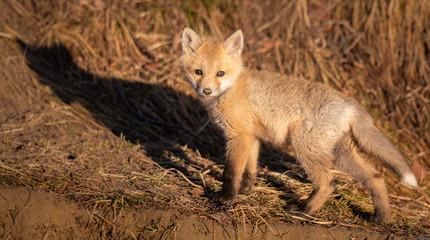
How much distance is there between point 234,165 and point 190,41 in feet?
4.59

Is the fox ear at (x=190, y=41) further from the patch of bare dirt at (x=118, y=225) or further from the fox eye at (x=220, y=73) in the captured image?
the patch of bare dirt at (x=118, y=225)

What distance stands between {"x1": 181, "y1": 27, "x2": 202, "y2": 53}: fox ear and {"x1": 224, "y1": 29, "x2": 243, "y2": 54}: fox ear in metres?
0.30

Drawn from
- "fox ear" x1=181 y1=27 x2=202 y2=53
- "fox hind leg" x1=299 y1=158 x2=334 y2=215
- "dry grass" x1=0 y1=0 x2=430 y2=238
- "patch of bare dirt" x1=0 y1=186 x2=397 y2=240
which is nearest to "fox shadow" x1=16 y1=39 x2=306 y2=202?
"dry grass" x1=0 y1=0 x2=430 y2=238

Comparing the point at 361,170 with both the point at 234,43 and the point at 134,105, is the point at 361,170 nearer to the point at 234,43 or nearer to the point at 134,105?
the point at 234,43

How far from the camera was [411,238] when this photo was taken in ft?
9.45

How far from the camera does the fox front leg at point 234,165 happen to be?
3117 millimetres

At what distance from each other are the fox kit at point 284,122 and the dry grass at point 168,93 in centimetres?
26

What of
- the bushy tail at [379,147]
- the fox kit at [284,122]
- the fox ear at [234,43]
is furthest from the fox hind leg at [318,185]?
the fox ear at [234,43]

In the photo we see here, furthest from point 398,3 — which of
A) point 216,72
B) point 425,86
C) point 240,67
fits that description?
point 216,72

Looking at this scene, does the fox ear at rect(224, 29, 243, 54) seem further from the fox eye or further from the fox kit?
the fox eye

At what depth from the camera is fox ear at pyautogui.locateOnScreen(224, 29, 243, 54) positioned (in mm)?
3462

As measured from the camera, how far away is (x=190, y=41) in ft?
11.9

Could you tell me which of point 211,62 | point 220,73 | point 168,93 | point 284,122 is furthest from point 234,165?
point 168,93


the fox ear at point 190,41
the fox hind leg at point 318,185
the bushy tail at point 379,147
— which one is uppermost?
the fox ear at point 190,41
